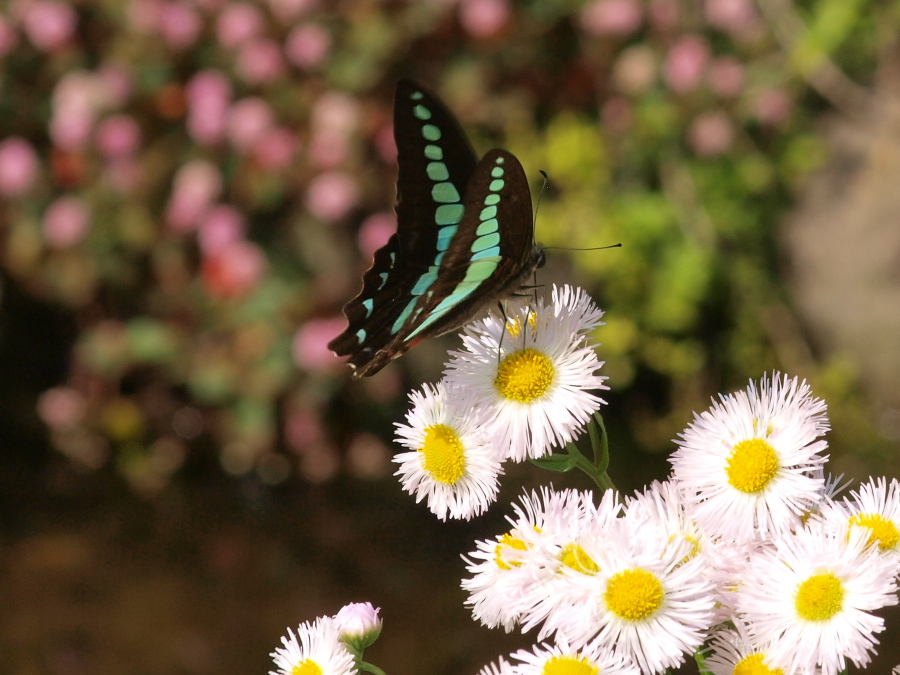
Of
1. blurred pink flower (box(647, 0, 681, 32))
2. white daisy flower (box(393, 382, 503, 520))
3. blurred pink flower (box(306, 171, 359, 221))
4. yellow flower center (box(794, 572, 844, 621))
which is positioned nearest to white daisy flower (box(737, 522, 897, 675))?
yellow flower center (box(794, 572, 844, 621))

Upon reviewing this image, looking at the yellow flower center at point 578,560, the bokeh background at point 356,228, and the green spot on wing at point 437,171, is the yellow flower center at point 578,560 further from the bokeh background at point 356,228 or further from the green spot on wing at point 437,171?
the bokeh background at point 356,228

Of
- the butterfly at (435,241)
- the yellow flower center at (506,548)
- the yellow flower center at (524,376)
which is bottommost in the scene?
the yellow flower center at (506,548)

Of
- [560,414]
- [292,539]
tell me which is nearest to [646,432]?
[292,539]

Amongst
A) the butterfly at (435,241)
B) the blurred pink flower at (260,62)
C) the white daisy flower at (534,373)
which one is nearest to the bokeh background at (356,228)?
the blurred pink flower at (260,62)

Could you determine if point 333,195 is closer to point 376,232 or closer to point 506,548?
point 376,232

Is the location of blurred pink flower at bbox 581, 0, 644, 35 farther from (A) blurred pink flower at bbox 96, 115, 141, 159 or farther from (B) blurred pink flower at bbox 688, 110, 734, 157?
(A) blurred pink flower at bbox 96, 115, 141, 159
